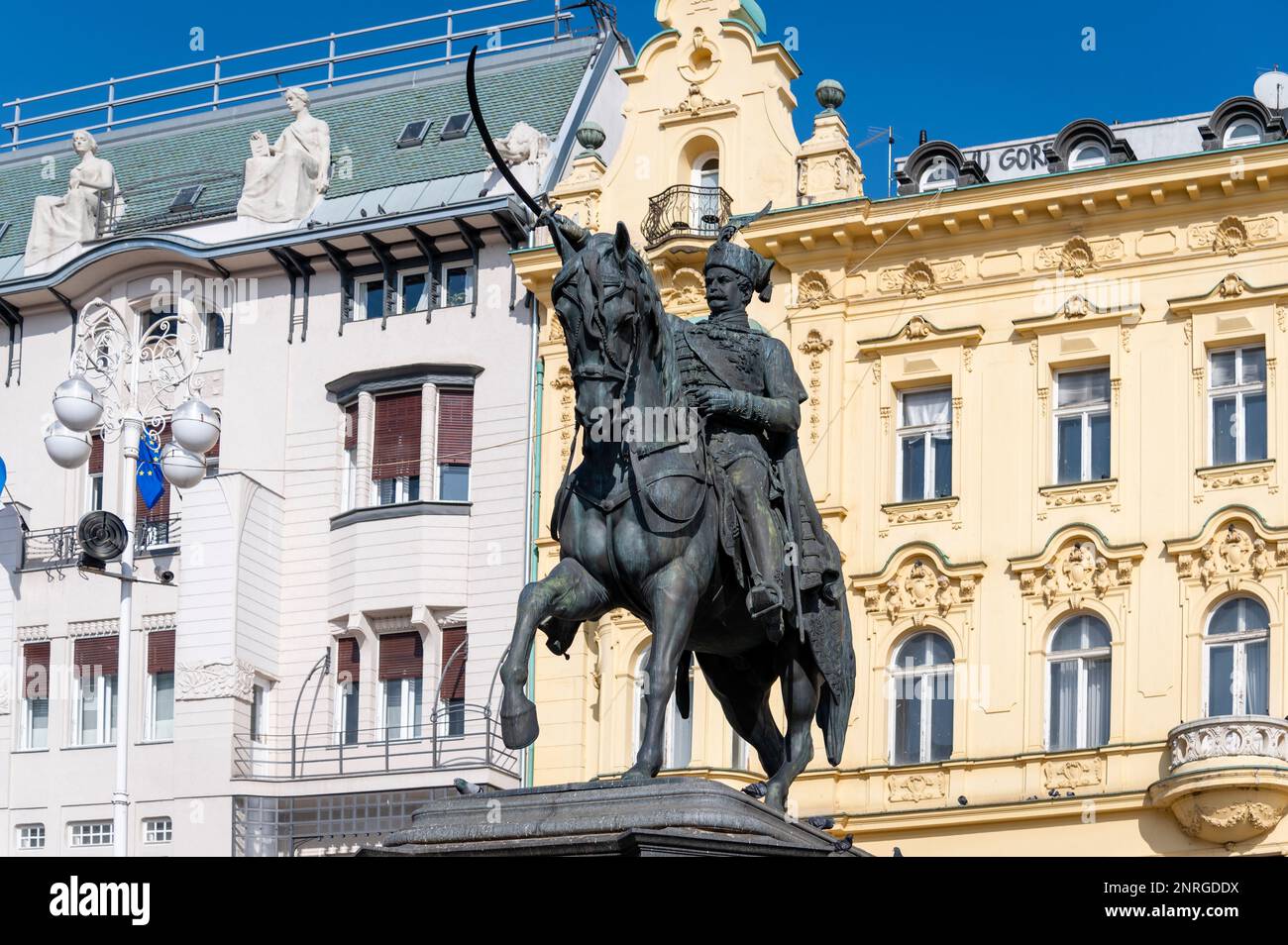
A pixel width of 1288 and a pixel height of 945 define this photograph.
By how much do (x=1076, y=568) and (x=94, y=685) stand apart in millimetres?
16351

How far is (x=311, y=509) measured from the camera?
46094mm

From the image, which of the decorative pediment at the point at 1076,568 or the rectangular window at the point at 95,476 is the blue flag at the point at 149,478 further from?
the decorative pediment at the point at 1076,568

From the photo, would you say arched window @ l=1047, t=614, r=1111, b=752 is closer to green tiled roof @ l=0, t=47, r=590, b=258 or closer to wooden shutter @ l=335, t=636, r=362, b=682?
wooden shutter @ l=335, t=636, r=362, b=682

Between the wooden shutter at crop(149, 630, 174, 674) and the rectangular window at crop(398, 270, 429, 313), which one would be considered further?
the rectangular window at crop(398, 270, 429, 313)

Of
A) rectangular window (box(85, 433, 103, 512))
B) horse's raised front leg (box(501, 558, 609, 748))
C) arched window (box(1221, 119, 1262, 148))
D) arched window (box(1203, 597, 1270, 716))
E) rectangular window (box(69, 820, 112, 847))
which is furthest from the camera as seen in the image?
rectangular window (box(85, 433, 103, 512))

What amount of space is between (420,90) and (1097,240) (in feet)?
45.8

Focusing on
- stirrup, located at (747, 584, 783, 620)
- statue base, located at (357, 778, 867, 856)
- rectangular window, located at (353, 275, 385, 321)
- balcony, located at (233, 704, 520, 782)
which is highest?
rectangular window, located at (353, 275, 385, 321)

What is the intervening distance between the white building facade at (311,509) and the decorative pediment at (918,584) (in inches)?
221

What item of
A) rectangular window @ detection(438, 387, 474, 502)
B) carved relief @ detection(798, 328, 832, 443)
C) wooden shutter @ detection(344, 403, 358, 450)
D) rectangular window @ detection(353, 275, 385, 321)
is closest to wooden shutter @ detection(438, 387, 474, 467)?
rectangular window @ detection(438, 387, 474, 502)

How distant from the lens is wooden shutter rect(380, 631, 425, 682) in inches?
1743

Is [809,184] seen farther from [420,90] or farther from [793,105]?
[420,90]

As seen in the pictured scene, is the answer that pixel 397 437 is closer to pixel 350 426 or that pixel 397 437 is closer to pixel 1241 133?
pixel 350 426

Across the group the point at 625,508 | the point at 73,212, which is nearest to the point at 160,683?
the point at 73,212

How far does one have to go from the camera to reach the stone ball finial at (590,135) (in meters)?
44.8
